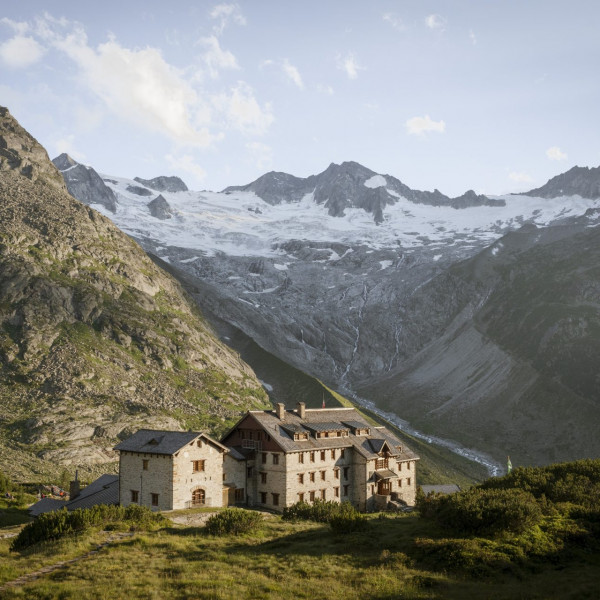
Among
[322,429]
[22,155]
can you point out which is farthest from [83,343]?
[22,155]

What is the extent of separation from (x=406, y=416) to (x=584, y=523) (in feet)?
476

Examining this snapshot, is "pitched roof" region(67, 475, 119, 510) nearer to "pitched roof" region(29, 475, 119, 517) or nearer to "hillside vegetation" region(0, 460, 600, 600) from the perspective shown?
"pitched roof" region(29, 475, 119, 517)

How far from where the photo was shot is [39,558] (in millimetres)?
36125

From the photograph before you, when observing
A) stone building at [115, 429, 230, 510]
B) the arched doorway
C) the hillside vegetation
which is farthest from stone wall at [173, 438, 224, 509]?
the hillside vegetation

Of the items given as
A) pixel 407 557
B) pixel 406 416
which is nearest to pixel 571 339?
pixel 406 416

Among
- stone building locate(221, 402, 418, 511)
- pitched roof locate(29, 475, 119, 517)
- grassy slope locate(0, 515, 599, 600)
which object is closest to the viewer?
grassy slope locate(0, 515, 599, 600)

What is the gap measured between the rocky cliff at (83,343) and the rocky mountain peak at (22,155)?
437 mm

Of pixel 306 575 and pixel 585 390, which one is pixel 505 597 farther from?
pixel 585 390

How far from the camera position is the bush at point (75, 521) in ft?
137

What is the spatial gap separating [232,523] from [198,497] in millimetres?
17162

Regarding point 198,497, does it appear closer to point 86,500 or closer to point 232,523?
point 86,500

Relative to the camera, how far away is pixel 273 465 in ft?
227

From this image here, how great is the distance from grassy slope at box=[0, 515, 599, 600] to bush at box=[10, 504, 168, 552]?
1481mm

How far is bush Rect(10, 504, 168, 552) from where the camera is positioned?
4188 centimetres
